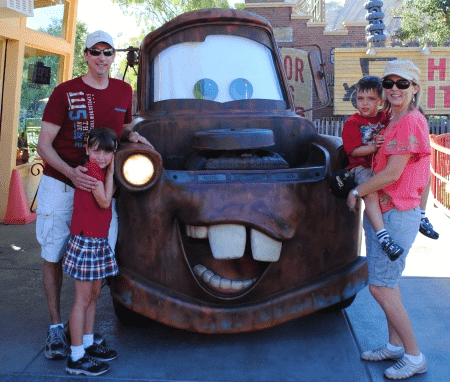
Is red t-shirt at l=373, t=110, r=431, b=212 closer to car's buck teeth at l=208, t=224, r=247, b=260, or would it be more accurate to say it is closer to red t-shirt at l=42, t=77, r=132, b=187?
car's buck teeth at l=208, t=224, r=247, b=260

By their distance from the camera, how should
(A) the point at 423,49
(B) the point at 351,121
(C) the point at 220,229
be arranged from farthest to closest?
(A) the point at 423,49 < (B) the point at 351,121 < (C) the point at 220,229

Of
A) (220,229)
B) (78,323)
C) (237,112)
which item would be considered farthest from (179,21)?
(78,323)

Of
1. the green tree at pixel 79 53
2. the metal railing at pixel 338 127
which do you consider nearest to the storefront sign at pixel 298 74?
the metal railing at pixel 338 127

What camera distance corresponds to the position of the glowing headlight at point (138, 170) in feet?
10.1

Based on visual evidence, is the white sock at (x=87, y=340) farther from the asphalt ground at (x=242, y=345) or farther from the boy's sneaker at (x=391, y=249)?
the boy's sneaker at (x=391, y=249)

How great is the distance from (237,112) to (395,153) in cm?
156

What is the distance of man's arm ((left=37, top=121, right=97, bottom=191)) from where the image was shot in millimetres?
2979

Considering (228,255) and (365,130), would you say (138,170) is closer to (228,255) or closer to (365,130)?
(228,255)

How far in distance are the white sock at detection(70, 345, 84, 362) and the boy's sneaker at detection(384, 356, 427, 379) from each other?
1653 millimetres

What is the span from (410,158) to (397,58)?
53.7 feet

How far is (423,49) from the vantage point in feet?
59.3

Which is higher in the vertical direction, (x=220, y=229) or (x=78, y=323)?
(x=220, y=229)

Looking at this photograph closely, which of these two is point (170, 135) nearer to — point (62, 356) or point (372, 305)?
point (62, 356)

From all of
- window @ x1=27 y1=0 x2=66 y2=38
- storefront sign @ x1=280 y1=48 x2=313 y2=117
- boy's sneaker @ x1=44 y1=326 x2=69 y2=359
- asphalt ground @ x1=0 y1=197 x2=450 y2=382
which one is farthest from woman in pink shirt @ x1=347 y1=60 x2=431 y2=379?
storefront sign @ x1=280 y1=48 x2=313 y2=117
